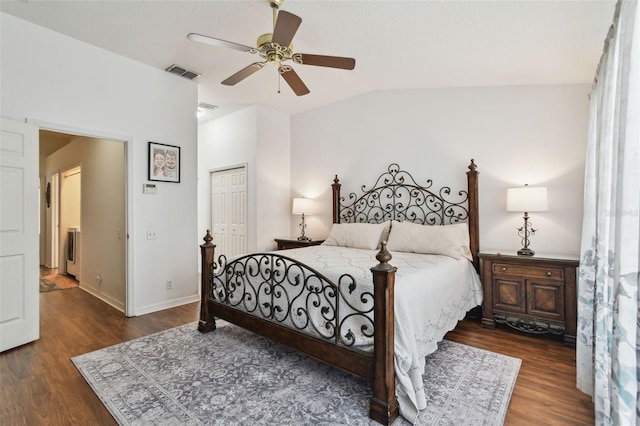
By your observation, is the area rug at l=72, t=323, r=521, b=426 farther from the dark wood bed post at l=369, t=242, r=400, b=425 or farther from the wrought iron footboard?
the wrought iron footboard

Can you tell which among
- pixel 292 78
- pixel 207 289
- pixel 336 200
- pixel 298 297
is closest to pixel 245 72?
pixel 292 78

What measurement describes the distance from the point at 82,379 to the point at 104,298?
244 centimetres

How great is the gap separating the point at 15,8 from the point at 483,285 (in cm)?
511

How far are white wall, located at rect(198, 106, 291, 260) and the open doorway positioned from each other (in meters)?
1.80

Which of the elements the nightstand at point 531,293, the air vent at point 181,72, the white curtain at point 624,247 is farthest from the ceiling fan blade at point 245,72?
the nightstand at point 531,293

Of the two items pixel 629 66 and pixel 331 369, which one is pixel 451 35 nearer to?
pixel 629 66

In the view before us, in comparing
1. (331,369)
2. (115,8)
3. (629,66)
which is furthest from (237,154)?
(629,66)

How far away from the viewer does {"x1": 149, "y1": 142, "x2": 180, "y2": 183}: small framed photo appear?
152 inches

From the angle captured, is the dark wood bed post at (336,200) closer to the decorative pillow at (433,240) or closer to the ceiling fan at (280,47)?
the decorative pillow at (433,240)

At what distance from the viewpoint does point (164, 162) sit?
3996 millimetres

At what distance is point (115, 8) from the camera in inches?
105

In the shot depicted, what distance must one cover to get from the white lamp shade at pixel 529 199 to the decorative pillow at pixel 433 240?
0.56m


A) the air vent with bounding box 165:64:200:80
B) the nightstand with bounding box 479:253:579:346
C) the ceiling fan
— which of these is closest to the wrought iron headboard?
the nightstand with bounding box 479:253:579:346

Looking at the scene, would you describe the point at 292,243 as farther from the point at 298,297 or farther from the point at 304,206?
the point at 298,297
